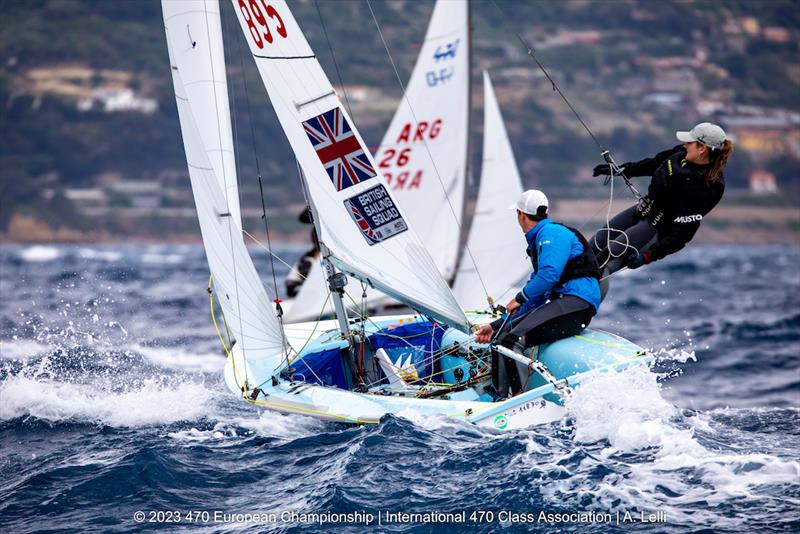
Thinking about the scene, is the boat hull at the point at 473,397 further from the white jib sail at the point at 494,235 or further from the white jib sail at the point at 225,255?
the white jib sail at the point at 494,235

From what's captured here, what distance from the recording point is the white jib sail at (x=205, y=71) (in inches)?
305

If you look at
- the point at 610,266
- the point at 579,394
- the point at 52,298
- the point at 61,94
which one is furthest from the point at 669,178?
the point at 61,94

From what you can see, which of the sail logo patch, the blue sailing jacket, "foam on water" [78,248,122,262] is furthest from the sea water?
"foam on water" [78,248,122,262]

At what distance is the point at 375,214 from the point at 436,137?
5884 millimetres

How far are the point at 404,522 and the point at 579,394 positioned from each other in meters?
1.55

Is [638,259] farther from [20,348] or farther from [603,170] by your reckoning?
[20,348]

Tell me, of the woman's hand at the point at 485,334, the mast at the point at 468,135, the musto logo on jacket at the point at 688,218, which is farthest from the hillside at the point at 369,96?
the woman's hand at the point at 485,334

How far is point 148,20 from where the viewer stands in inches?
3425

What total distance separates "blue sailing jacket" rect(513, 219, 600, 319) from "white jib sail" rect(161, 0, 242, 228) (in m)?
2.40

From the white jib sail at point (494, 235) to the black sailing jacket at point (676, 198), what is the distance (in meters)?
4.34

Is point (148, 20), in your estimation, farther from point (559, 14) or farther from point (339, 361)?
point (339, 361)

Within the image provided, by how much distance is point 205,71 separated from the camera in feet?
25.9

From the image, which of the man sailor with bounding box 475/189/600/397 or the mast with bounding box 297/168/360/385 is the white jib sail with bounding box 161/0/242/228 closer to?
the mast with bounding box 297/168/360/385

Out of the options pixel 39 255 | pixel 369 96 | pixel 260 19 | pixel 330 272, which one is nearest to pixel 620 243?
pixel 330 272
